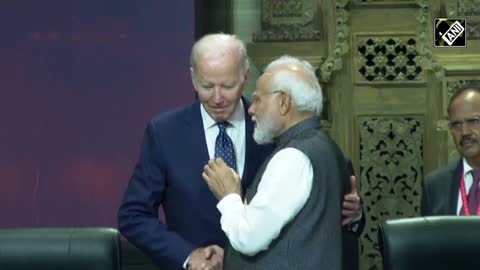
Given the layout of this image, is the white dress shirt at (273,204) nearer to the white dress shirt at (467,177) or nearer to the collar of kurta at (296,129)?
the collar of kurta at (296,129)

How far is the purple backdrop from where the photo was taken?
4629mm

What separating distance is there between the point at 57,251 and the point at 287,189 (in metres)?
0.58

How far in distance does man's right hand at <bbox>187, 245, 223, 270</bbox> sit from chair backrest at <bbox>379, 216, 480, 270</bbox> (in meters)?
0.50

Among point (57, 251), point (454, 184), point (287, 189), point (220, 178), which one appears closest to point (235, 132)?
point (220, 178)

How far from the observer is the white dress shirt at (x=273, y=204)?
2.70m

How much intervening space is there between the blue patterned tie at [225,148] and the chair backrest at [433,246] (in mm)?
580

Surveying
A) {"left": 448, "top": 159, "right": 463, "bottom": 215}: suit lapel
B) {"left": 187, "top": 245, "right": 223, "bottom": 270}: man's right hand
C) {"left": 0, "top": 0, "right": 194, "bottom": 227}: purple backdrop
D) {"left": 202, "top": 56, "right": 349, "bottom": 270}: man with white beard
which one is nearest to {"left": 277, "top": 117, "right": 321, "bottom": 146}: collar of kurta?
{"left": 202, "top": 56, "right": 349, "bottom": 270}: man with white beard

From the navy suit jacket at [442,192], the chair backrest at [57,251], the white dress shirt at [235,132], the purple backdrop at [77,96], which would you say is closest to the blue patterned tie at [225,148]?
the white dress shirt at [235,132]

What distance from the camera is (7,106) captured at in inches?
183

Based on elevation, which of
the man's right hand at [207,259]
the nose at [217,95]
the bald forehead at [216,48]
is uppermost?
the bald forehead at [216,48]

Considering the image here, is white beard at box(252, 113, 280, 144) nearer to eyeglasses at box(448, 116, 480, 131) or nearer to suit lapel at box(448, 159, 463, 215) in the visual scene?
suit lapel at box(448, 159, 463, 215)

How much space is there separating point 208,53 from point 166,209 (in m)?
0.47

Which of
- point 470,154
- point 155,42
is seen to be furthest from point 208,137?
point 155,42

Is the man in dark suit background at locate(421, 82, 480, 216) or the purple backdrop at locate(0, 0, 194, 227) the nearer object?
the man in dark suit background at locate(421, 82, 480, 216)
